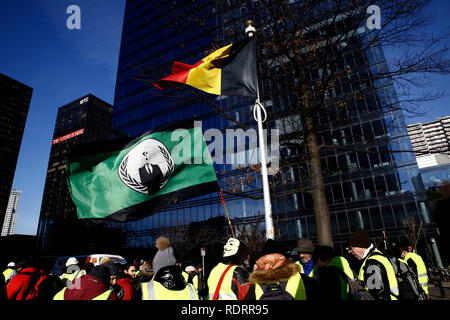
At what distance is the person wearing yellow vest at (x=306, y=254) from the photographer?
16.7 feet

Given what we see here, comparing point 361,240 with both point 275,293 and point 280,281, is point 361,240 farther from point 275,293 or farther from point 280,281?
point 275,293

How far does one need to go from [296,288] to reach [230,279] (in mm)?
1020

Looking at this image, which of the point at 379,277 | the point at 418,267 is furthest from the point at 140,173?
the point at 418,267

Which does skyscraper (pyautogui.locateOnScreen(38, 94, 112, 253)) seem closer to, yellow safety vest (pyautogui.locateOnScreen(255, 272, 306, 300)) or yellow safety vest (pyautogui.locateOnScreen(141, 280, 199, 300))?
yellow safety vest (pyautogui.locateOnScreen(141, 280, 199, 300))

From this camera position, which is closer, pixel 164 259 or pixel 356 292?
pixel 356 292

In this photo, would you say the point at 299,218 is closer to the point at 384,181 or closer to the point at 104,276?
the point at 384,181

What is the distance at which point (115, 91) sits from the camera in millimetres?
60906

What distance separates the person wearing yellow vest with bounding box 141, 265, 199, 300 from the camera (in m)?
2.67

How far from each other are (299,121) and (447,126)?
227 metres

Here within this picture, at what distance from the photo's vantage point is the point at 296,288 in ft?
8.00

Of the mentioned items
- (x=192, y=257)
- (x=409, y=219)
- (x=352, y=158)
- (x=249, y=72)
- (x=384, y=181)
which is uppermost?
(x=352, y=158)
